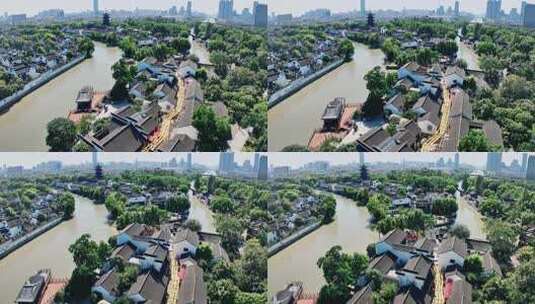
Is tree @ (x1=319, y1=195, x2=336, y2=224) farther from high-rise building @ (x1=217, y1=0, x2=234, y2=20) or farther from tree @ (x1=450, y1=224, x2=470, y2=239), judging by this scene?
high-rise building @ (x1=217, y1=0, x2=234, y2=20)

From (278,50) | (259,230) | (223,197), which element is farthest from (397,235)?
(278,50)

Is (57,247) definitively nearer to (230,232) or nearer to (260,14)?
(230,232)

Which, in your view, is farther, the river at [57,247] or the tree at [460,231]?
the tree at [460,231]

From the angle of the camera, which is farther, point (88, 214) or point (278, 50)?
point (88, 214)

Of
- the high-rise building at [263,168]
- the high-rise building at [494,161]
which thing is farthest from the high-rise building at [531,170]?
the high-rise building at [263,168]

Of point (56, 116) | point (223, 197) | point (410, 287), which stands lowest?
point (410, 287)

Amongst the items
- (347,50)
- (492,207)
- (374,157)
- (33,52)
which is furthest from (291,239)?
(33,52)

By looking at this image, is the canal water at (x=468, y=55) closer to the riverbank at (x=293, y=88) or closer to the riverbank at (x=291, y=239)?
the riverbank at (x=293, y=88)

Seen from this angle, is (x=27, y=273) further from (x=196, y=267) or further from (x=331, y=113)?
(x=331, y=113)
